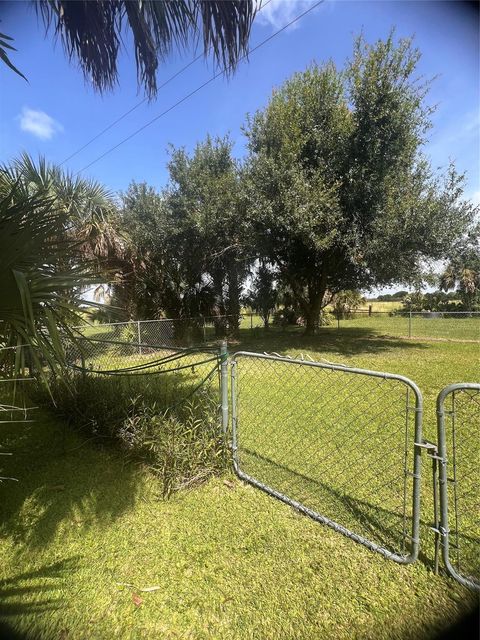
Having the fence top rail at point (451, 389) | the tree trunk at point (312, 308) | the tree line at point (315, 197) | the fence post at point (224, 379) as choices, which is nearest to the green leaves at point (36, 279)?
the fence post at point (224, 379)

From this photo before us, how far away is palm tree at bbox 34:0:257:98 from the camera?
2.28 metres

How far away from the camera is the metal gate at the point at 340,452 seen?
2.10 meters

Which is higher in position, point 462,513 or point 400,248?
point 400,248

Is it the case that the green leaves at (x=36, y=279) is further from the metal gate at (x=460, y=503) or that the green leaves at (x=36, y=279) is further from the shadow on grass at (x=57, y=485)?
the metal gate at (x=460, y=503)

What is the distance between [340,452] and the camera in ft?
10.5

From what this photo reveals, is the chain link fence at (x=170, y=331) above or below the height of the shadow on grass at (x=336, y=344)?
above

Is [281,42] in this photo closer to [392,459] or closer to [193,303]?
[392,459]

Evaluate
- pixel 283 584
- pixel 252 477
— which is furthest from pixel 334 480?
pixel 283 584

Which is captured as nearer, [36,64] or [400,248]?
[36,64]

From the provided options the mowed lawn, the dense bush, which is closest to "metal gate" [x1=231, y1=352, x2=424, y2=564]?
the mowed lawn

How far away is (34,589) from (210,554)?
3.36 feet

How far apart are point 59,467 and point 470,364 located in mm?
7876

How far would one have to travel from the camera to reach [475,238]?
9.38 m

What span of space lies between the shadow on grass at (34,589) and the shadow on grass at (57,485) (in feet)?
0.87
